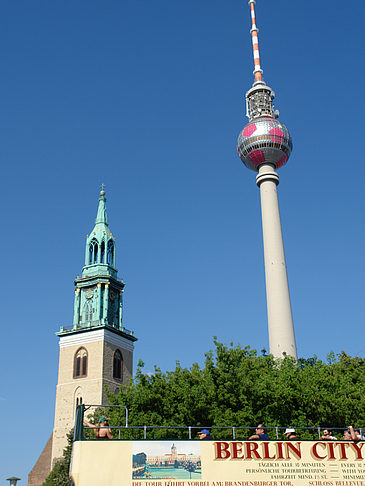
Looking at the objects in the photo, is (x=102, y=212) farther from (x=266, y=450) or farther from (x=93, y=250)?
(x=266, y=450)

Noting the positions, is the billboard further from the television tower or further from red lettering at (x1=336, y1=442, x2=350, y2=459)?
the television tower

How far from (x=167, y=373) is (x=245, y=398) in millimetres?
6722

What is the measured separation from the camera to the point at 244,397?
30.9 m

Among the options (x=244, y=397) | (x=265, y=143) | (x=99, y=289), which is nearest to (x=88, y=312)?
(x=99, y=289)

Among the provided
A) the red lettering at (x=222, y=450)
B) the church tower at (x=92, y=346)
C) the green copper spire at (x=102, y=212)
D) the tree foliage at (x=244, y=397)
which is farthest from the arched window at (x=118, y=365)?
the red lettering at (x=222, y=450)

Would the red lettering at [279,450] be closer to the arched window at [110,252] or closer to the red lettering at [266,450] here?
the red lettering at [266,450]

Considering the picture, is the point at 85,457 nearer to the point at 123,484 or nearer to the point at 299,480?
the point at 123,484

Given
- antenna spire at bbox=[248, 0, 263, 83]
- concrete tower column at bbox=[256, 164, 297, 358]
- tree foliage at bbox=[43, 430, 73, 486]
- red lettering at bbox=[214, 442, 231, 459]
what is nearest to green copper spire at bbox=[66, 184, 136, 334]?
tree foliage at bbox=[43, 430, 73, 486]

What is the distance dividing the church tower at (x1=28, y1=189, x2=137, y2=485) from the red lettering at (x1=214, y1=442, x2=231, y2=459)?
4920 cm

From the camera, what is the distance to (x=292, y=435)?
15.8 meters

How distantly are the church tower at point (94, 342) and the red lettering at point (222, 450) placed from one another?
49.1 metres

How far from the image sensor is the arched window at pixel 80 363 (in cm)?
6712

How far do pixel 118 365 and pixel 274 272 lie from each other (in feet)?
89.8

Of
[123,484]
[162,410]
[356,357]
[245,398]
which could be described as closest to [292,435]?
[123,484]
